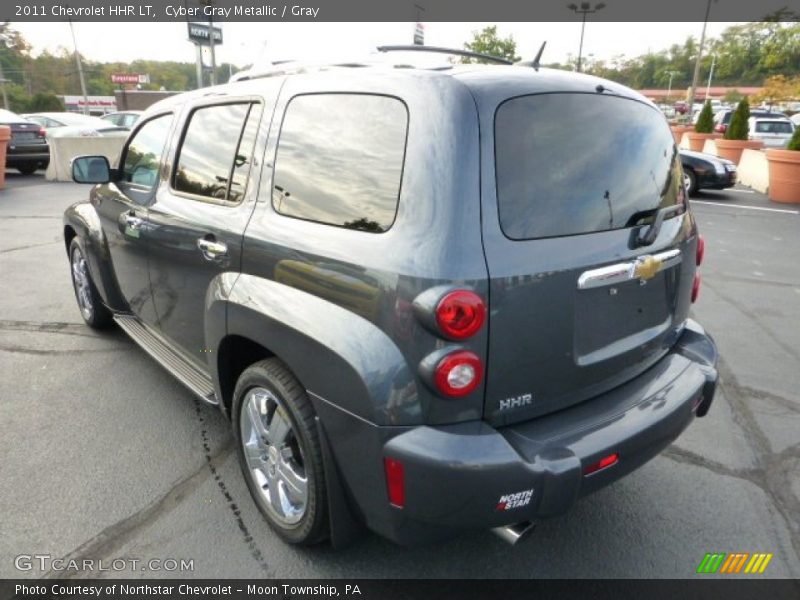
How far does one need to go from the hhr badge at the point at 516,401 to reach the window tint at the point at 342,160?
702mm

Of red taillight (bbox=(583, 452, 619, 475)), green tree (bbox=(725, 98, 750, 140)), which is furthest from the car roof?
green tree (bbox=(725, 98, 750, 140))

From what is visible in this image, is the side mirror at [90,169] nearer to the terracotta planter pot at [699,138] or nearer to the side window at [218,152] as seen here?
the side window at [218,152]

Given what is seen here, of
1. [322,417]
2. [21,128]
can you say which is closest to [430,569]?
[322,417]

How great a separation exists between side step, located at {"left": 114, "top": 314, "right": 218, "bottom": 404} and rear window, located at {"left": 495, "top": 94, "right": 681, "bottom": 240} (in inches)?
69.7

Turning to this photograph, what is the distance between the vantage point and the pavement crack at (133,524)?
90.4 inches

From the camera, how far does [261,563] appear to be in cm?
228

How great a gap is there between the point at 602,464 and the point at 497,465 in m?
0.44

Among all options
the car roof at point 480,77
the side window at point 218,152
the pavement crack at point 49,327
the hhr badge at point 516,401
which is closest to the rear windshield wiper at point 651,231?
the car roof at point 480,77

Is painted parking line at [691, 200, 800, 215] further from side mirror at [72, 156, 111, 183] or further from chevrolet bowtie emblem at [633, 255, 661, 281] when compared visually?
side mirror at [72, 156, 111, 183]

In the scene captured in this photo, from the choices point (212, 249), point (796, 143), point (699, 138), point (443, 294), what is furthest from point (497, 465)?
point (699, 138)

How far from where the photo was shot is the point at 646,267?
2.15 metres

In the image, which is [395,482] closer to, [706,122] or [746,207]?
[746,207]

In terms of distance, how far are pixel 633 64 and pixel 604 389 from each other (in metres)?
128

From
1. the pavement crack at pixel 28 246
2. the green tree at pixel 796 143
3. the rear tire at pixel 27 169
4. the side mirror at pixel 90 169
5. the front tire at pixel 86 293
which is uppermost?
the side mirror at pixel 90 169
